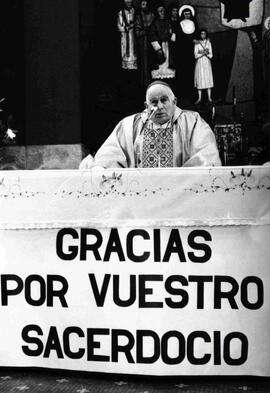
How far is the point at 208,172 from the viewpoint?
2.35m

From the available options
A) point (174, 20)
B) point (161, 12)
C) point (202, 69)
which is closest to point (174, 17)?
point (174, 20)

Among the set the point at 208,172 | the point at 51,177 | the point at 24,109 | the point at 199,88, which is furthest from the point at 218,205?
the point at 199,88

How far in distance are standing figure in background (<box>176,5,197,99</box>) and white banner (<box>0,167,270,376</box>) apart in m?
8.63

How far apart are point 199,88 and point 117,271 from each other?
348 inches

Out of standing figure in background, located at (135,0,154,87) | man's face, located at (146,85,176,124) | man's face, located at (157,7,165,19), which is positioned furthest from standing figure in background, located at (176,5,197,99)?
man's face, located at (146,85,176,124)

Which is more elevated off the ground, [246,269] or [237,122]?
[237,122]

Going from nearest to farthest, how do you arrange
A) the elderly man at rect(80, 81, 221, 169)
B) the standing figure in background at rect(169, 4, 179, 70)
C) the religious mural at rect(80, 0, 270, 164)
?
1. the elderly man at rect(80, 81, 221, 169)
2. the religious mural at rect(80, 0, 270, 164)
3. the standing figure in background at rect(169, 4, 179, 70)

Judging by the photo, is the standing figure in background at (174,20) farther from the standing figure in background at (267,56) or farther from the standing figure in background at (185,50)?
the standing figure in background at (267,56)

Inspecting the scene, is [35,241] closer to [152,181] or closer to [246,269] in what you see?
[152,181]

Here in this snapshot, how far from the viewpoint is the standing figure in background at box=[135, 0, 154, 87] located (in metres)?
10.8

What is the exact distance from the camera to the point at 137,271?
2.39 m

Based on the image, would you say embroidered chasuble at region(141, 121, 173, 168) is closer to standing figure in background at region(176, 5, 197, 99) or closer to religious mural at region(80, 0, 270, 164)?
religious mural at region(80, 0, 270, 164)

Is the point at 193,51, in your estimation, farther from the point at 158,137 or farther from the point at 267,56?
the point at 158,137

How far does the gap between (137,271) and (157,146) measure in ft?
4.54
